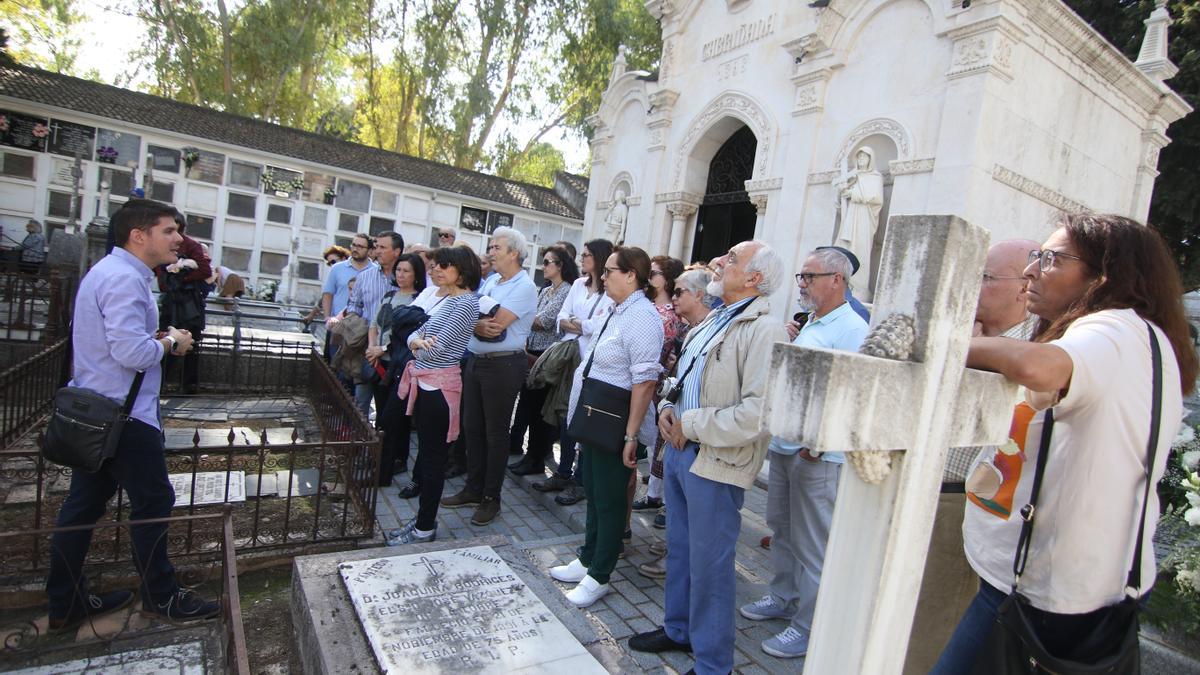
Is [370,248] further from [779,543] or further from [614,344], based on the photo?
[779,543]

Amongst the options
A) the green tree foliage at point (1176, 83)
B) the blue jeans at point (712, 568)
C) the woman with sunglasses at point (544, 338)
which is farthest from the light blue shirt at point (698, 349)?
the green tree foliage at point (1176, 83)

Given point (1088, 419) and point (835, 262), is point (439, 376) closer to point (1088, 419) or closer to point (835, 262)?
point (835, 262)

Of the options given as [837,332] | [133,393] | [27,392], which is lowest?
[27,392]

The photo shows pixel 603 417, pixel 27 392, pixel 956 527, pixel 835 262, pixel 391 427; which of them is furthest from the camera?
pixel 27 392

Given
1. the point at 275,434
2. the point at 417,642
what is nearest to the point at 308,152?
the point at 275,434

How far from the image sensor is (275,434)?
Result: 5.89 m

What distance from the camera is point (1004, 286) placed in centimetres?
216

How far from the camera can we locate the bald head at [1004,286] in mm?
2129

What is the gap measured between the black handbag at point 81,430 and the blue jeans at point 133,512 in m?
0.13

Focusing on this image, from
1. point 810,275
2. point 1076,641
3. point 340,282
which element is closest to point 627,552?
point 810,275

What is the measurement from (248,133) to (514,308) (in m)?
14.1

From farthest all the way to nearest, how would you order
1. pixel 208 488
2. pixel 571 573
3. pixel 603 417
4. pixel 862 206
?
pixel 862 206
pixel 208 488
pixel 571 573
pixel 603 417

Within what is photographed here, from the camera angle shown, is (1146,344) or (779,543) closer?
(1146,344)

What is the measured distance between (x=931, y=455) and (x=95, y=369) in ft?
10.6
